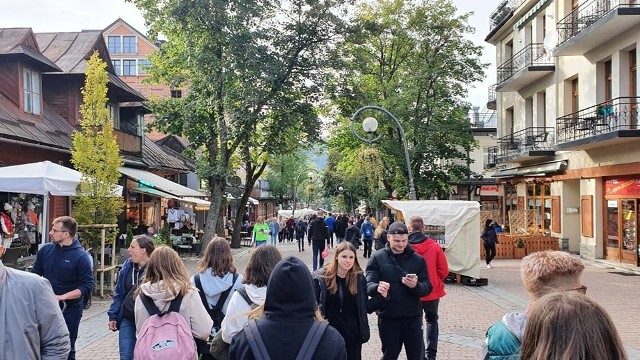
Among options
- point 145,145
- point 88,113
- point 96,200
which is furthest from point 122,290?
point 145,145

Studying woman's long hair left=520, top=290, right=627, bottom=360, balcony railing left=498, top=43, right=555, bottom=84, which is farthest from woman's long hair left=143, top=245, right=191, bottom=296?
balcony railing left=498, top=43, right=555, bottom=84

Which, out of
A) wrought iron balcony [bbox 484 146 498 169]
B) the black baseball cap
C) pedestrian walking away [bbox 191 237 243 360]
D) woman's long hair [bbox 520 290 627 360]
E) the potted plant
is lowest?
the potted plant

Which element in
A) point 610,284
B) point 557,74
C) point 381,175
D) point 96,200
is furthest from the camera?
point 381,175

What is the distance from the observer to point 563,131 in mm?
21969

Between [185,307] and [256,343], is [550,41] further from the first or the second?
[256,343]

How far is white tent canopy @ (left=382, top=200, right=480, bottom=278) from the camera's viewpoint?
1441 cm

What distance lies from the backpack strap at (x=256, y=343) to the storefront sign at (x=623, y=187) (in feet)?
60.1

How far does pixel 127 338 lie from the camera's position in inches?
196

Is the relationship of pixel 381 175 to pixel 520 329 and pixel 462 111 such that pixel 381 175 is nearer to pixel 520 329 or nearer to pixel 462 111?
pixel 462 111

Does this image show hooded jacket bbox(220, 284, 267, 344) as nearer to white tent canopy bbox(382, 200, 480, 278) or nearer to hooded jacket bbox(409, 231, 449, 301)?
hooded jacket bbox(409, 231, 449, 301)

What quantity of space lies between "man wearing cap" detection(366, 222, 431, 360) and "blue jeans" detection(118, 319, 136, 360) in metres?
2.23

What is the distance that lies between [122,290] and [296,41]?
18057 mm

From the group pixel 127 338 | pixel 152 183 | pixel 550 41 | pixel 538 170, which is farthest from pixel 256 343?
pixel 550 41

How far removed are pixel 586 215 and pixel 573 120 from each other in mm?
3579
